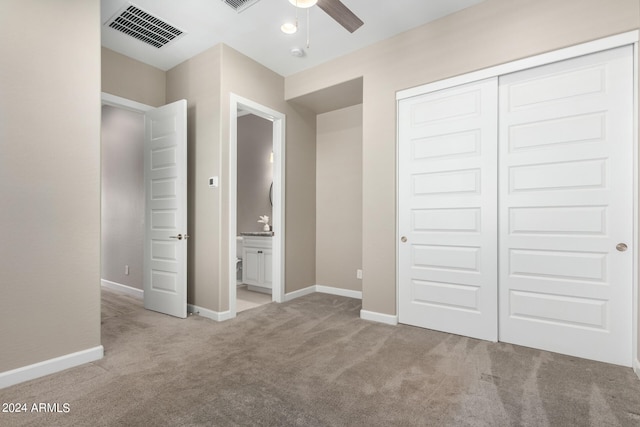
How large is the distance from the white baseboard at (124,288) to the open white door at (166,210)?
2.32 feet

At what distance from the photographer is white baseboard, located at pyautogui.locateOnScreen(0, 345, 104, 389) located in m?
2.00

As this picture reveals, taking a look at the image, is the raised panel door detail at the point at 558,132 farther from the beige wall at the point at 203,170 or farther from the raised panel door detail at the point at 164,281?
the raised panel door detail at the point at 164,281

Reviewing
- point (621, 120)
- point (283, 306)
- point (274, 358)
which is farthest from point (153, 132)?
point (621, 120)

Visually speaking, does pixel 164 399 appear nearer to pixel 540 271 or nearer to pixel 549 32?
pixel 540 271

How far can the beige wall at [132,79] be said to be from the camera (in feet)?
11.2

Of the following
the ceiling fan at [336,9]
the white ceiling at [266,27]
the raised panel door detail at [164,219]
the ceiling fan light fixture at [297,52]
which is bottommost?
the raised panel door detail at [164,219]

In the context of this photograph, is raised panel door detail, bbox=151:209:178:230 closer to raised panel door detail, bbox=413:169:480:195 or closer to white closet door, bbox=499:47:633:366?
raised panel door detail, bbox=413:169:480:195

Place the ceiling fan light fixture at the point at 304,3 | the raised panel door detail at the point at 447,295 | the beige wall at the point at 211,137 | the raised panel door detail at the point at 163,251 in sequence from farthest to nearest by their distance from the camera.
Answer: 1. the raised panel door detail at the point at 163,251
2. the beige wall at the point at 211,137
3. the raised panel door detail at the point at 447,295
4. the ceiling fan light fixture at the point at 304,3

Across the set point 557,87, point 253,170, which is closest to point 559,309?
point 557,87

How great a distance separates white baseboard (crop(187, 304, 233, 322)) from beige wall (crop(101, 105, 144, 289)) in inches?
50.5

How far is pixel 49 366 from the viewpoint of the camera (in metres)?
2.16

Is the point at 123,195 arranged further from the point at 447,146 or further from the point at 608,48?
the point at 608,48

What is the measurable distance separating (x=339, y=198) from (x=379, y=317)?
6.07 ft

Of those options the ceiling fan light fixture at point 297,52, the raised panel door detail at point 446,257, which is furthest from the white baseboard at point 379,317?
the ceiling fan light fixture at point 297,52
